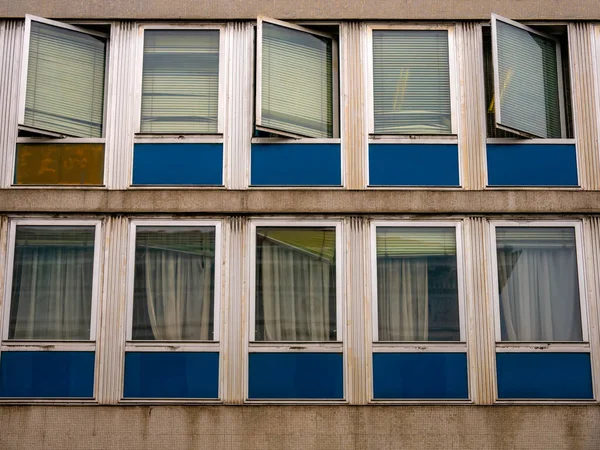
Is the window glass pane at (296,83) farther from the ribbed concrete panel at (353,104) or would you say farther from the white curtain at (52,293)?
the white curtain at (52,293)

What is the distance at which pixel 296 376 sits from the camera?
45.3 ft

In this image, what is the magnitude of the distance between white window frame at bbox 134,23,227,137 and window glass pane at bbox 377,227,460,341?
2973mm

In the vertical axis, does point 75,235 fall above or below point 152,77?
below

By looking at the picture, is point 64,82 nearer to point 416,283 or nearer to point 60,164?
point 60,164

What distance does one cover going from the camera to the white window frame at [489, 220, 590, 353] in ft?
45.6

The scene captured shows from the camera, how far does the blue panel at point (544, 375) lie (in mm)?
13758

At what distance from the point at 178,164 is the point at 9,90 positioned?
291 cm

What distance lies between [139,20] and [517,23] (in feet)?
19.4

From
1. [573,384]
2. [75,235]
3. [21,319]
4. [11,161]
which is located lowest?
[573,384]

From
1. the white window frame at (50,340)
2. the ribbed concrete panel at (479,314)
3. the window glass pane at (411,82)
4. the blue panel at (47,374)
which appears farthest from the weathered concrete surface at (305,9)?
the blue panel at (47,374)

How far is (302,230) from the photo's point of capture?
1445 centimetres

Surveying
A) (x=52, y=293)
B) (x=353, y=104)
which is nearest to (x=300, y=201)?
(x=353, y=104)

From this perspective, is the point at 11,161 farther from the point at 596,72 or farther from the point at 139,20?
the point at 596,72

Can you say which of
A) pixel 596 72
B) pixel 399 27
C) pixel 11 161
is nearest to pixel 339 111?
pixel 399 27
